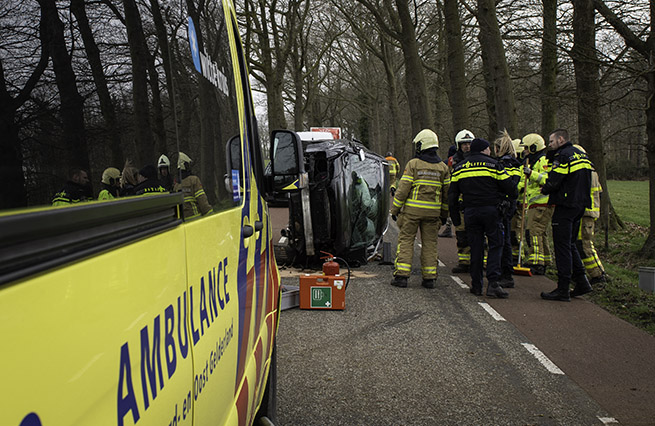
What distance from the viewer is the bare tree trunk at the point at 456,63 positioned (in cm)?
1346

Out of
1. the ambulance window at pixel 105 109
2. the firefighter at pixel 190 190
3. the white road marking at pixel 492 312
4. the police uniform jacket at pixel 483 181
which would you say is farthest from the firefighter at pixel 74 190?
the police uniform jacket at pixel 483 181

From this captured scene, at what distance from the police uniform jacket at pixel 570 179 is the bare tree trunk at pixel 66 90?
6.50 metres

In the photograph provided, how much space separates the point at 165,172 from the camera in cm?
145

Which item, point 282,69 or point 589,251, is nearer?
point 589,251

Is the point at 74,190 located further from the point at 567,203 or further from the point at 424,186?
the point at 424,186

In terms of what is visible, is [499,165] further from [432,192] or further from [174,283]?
[174,283]

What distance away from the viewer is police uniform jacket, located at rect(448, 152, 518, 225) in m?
7.01

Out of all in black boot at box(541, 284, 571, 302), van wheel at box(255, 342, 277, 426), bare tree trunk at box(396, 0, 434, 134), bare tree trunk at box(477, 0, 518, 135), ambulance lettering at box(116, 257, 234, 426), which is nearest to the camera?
ambulance lettering at box(116, 257, 234, 426)

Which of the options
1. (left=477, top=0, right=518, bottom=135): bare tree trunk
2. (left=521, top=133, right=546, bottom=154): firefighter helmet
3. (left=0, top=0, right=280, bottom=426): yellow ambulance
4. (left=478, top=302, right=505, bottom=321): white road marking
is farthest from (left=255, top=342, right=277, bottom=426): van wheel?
(left=477, top=0, right=518, bottom=135): bare tree trunk

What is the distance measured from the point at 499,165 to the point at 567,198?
924 mm

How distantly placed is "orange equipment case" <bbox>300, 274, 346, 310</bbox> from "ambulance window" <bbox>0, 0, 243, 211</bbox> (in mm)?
4429

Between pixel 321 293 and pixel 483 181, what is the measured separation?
2571 millimetres

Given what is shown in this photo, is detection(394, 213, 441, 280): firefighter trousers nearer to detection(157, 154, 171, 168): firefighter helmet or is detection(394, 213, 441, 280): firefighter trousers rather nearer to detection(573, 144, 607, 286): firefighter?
detection(573, 144, 607, 286): firefighter

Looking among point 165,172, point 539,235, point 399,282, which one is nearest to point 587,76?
point 539,235
